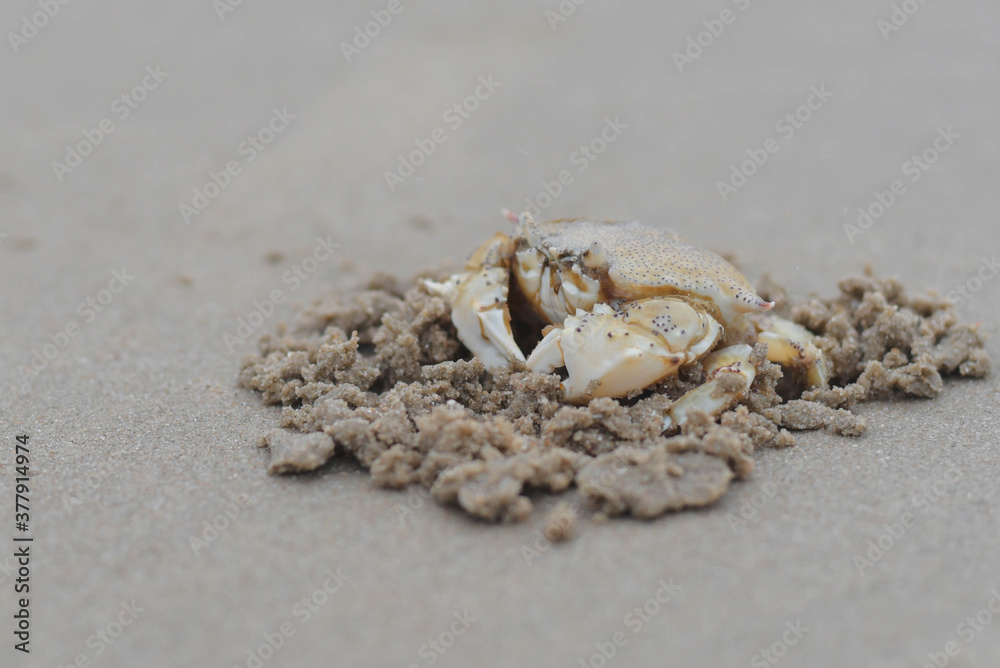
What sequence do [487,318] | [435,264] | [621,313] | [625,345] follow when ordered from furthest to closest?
1. [435,264]
2. [487,318]
3. [621,313]
4. [625,345]

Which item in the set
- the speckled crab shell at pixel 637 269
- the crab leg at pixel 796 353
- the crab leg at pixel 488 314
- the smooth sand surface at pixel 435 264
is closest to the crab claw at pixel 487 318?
the crab leg at pixel 488 314

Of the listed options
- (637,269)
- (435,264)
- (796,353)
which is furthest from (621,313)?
(435,264)

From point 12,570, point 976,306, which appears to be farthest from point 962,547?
point 12,570

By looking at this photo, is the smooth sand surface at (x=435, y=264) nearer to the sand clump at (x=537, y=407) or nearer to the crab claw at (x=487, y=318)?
the sand clump at (x=537, y=407)

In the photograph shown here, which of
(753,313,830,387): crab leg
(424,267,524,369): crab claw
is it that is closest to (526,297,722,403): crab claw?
(424,267,524,369): crab claw

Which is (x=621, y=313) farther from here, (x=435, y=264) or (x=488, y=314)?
(x=435, y=264)

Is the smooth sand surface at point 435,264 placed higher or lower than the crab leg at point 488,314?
lower
